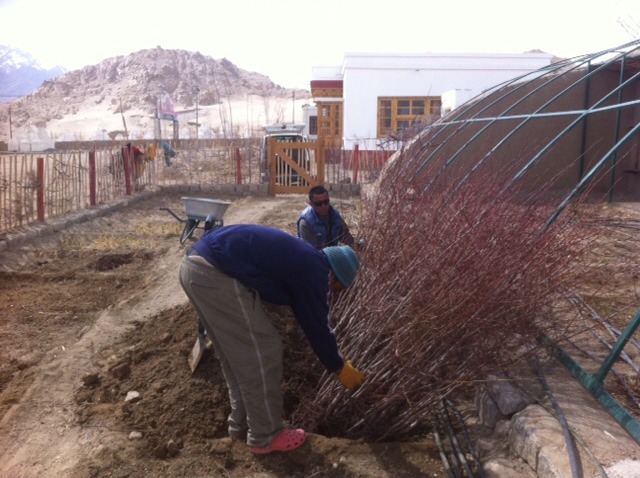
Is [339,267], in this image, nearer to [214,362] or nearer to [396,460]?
[396,460]

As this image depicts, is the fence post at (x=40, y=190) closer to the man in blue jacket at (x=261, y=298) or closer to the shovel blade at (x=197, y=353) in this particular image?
the shovel blade at (x=197, y=353)

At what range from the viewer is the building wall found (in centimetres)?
2197

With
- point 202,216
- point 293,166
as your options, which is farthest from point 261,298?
point 293,166

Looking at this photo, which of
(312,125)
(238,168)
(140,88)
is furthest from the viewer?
(140,88)

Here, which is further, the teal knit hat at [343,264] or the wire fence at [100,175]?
the wire fence at [100,175]

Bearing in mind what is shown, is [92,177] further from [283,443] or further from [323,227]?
[283,443]

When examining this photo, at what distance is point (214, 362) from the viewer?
434 centimetres

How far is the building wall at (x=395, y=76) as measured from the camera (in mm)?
21969

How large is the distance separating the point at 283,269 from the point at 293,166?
13926mm

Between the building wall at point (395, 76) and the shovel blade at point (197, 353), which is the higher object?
the building wall at point (395, 76)

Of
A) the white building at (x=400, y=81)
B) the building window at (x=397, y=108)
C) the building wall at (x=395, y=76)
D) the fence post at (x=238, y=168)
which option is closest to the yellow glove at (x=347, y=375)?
the fence post at (x=238, y=168)

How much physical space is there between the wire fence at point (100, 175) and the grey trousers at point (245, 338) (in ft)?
22.6

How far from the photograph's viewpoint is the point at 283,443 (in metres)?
3.34

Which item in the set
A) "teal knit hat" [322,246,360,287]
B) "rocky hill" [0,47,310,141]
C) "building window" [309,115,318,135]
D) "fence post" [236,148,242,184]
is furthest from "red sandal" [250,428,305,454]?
"rocky hill" [0,47,310,141]
